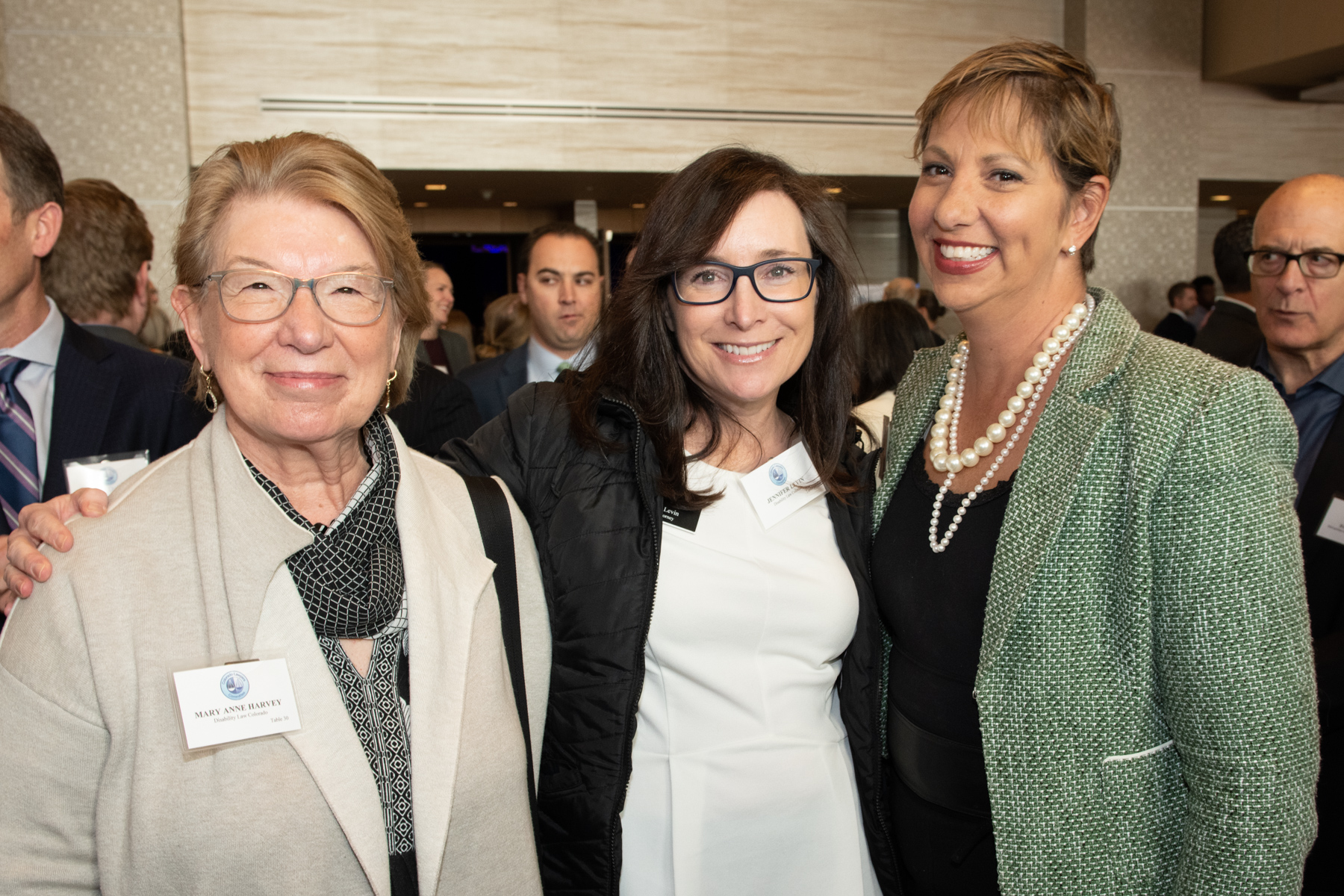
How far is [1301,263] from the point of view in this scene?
2732 millimetres

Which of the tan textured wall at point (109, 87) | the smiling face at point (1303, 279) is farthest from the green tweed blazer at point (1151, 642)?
the tan textured wall at point (109, 87)

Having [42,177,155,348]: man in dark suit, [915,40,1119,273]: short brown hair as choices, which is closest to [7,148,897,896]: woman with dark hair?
[915,40,1119,273]: short brown hair

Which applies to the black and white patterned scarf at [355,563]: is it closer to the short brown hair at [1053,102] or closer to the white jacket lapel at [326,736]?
the white jacket lapel at [326,736]

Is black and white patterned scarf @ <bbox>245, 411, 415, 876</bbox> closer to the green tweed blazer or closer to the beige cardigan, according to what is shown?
the beige cardigan

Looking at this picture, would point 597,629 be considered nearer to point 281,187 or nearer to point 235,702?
point 235,702

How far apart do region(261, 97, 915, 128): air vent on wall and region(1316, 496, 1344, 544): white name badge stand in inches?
264

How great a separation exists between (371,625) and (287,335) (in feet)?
1.54

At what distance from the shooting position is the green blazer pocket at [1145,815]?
1.44 meters

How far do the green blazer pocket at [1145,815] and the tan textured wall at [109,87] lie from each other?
715 centimetres

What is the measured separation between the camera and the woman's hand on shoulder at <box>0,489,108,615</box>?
1289mm

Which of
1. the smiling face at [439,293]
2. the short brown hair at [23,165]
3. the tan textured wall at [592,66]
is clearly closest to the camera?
the short brown hair at [23,165]

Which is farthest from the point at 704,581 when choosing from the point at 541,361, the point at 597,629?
the point at 541,361

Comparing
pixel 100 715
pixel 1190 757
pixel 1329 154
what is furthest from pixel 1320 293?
pixel 1329 154

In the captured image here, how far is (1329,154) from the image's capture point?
969 cm
